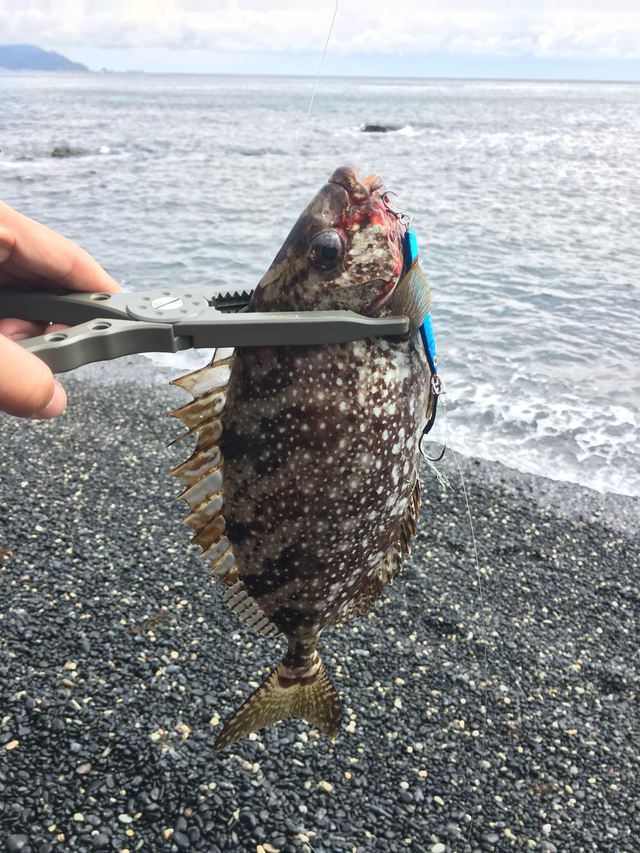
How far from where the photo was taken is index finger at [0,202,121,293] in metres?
2.29

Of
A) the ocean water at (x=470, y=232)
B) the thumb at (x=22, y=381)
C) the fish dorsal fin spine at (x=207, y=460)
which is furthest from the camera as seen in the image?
the ocean water at (x=470, y=232)

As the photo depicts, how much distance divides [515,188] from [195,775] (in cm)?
2937

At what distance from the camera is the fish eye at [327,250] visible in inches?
72.3

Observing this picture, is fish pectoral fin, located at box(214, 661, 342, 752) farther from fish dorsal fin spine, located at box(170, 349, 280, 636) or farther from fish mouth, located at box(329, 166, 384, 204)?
fish mouth, located at box(329, 166, 384, 204)

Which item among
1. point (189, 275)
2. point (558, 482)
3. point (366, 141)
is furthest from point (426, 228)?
point (366, 141)

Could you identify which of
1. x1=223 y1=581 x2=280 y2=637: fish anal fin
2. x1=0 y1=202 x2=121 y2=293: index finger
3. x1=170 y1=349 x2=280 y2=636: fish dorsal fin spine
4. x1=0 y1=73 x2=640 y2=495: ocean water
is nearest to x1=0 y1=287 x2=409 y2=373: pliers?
x1=170 y1=349 x2=280 y2=636: fish dorsal fin spine

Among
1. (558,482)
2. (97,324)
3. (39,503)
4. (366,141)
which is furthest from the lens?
(366,141)

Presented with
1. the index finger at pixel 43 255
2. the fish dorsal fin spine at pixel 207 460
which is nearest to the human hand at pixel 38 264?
the index finger at pixel 43 255

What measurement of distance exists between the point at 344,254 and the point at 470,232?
67.2ft

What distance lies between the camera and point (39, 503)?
664cm

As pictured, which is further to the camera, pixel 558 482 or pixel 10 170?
pixel 10 170

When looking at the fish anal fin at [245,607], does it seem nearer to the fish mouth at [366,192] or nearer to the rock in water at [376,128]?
the fish mouth at [366,192]

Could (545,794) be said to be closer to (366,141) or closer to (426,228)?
(426,228)

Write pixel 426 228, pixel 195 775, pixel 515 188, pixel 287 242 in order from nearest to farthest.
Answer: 1. pixel 287 242
2. pixel 195 775
3. pixel 426 228
4. pixel 515 188
